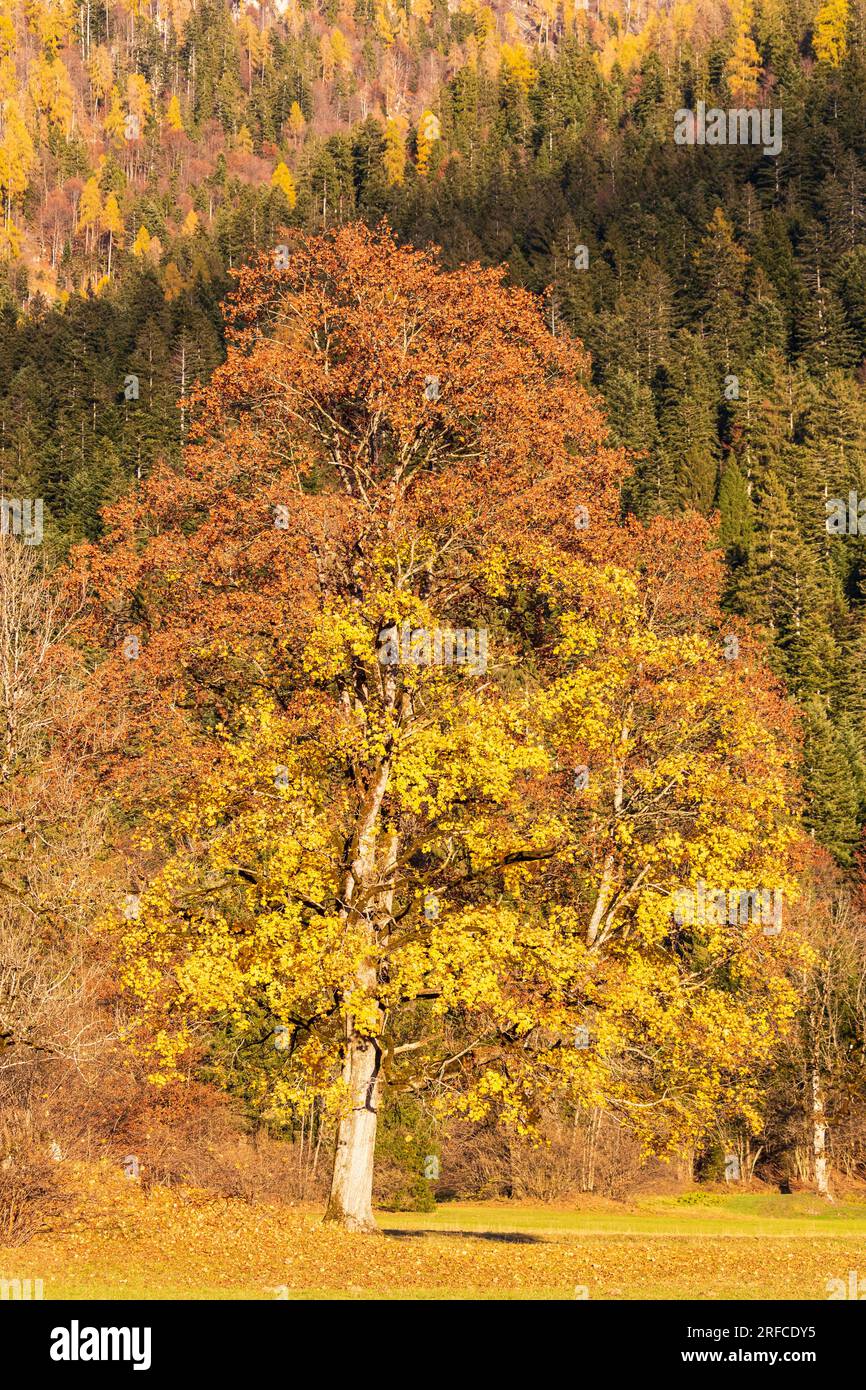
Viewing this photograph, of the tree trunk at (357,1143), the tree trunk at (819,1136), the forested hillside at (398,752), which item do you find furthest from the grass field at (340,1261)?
the tree trunk at (819,1136)

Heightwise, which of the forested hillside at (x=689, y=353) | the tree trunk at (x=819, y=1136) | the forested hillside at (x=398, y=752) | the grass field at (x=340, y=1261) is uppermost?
the forested hillside at (x=689, y=353)

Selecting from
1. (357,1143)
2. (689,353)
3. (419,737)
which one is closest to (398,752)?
(419,737)

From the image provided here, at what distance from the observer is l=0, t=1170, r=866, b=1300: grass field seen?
55.1ft

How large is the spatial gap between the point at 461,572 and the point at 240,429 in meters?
5.21

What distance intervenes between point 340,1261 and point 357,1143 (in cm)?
473

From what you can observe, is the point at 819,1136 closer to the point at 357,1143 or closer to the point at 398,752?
the point at 357,1143

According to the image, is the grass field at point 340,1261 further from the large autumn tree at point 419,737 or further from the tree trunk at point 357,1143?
the large autumn tree at point 419,737

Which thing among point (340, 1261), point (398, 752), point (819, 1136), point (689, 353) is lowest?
point (819, 1136)

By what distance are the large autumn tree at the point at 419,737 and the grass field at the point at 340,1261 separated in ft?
6.64

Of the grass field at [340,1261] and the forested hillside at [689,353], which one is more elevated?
the forested hillside at [689,353]

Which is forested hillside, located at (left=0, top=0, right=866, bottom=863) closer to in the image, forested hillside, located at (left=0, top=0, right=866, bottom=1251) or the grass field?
forested hillside, located at (left=0, top=0, right=866, bottom=1251)

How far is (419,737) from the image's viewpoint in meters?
22.0

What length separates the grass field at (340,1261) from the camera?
16.8 m

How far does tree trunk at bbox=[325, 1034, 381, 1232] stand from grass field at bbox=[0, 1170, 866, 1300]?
0.80 meters
